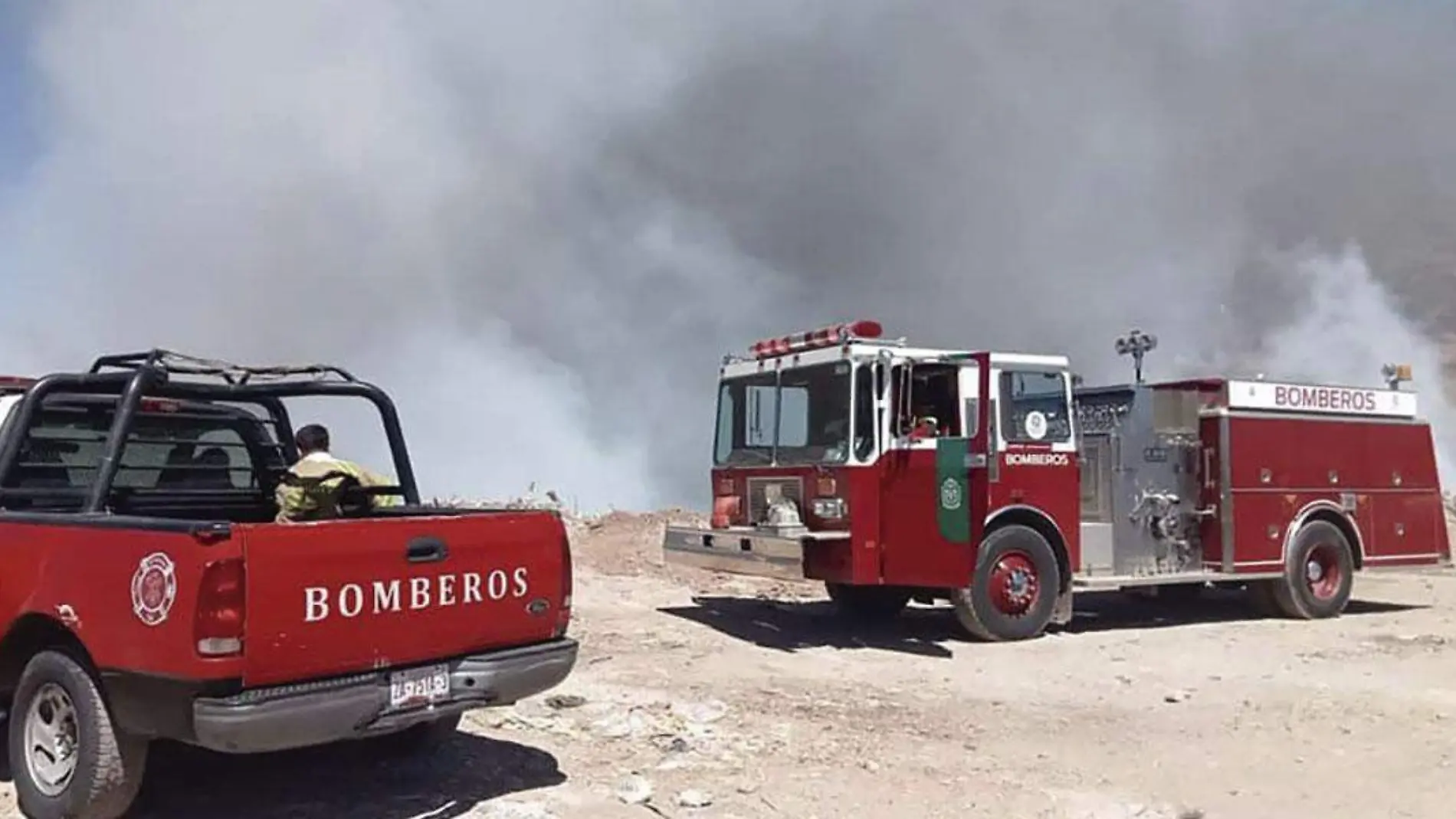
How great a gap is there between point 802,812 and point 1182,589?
1048 centimetres

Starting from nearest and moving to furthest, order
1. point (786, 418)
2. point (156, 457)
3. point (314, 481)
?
point (314, 481)
point (156, 457)
point (786, 418)

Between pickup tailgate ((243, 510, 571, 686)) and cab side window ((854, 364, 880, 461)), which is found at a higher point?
cab side window ((854, 364, 880, 461))

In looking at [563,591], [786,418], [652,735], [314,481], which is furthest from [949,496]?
[314,481]

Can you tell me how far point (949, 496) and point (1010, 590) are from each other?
4.23 ft

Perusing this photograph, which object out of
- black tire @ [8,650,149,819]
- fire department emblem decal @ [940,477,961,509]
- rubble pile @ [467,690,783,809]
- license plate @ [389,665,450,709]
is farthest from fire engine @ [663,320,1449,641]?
black tire @ [8,650,149,819]

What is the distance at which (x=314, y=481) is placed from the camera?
673 cm

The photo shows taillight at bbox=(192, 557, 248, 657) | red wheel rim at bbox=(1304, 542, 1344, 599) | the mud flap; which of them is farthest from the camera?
red wheel rim at bbox=(1304, 542, 1344, 599)

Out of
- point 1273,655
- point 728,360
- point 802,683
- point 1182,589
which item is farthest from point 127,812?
point 1182,589

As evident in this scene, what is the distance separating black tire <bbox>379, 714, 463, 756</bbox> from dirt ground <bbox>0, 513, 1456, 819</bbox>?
0.23 feet

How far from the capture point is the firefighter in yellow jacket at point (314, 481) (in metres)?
6.70

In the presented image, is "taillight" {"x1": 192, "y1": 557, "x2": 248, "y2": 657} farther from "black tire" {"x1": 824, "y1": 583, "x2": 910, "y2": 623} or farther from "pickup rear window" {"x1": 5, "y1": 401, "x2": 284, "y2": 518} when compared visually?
"black tire" {"x1": 824, "y1": 583, "x2": 910, "y2": 623}

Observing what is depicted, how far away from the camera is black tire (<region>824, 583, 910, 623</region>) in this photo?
13.2m

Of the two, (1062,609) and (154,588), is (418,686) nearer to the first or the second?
(154,588)

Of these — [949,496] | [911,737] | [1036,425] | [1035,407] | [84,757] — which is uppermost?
[1035,407]
